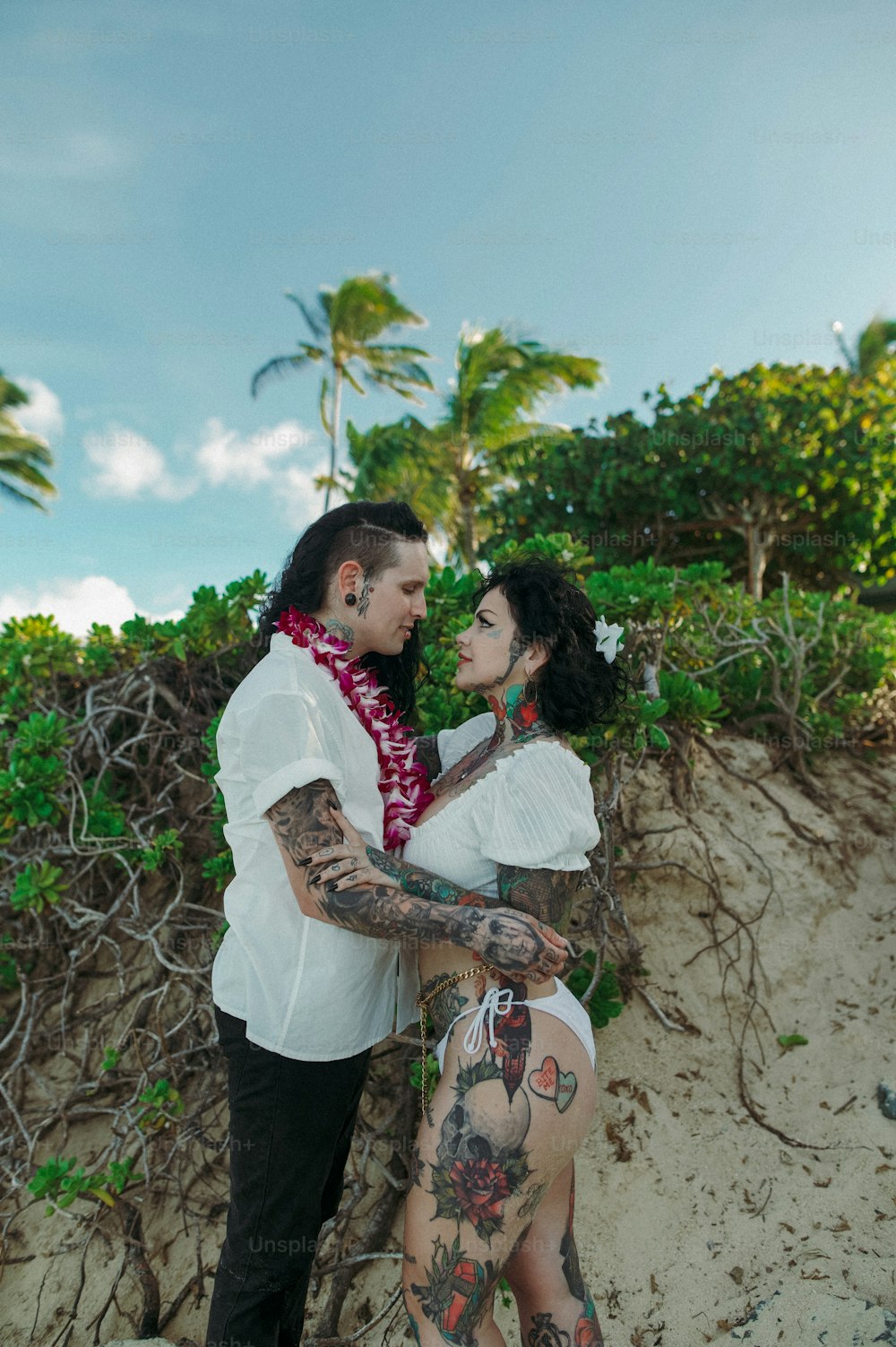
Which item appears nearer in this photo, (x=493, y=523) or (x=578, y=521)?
(x=578, y=521)

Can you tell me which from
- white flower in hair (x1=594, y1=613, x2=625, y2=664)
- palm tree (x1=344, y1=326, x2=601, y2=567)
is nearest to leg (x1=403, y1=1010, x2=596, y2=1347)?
white flower in hair (x1=594, y1=613, x2=625, y2=664)

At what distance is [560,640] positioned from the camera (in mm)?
2135

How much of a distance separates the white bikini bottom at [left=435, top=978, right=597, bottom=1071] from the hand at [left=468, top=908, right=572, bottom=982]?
0.45ft

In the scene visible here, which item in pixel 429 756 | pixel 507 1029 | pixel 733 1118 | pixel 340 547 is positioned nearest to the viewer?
pixel 507 1029

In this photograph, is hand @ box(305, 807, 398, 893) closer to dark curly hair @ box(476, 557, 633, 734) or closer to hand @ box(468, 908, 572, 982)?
hand @ box(468, 908, 572, 982)

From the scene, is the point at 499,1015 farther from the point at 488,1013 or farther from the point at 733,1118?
the point at 733,1118

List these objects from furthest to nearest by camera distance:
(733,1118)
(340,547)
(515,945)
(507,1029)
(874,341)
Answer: (874,341), (733,1118), (340,547), (507,1029), (515,945)

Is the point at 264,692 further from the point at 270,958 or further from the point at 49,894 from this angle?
the point at 49,894

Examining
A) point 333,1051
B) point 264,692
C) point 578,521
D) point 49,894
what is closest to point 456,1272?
point 333,1051

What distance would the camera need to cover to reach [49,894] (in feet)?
10.5

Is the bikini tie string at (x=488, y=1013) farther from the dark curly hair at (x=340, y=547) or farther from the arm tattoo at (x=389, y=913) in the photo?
the dark curly hair at (x=340, y=547)

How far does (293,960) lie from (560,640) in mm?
1103

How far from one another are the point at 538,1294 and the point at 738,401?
10.7 m

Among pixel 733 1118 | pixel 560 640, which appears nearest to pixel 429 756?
pixel 560 640
